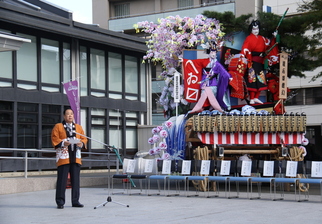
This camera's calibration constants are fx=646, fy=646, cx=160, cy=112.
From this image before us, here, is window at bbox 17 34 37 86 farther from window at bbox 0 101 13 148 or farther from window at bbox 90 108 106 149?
window at bbox 90 108 106 149

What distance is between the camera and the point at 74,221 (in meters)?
11.1

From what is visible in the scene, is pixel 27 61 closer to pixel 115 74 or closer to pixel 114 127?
pixel 115 74

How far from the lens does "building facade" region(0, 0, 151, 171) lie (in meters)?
28.3

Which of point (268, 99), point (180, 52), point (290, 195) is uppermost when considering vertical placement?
point (180, 52)

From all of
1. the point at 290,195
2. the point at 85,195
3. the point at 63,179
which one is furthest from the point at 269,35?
the point at 63,179

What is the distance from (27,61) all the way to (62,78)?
2.48m

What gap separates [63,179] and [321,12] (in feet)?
37.9

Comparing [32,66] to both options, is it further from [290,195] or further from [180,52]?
[290,195]

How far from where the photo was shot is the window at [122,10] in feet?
181

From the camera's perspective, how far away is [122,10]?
55281mm

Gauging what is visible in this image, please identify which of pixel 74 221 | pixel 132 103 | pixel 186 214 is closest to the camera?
pixel 74 221

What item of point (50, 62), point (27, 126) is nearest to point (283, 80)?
point (27, 126)

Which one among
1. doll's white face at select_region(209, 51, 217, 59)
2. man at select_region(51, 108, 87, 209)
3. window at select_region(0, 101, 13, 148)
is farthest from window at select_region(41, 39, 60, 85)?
man at select_region(51, 108, 87, 209)

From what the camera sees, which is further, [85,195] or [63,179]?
[85,195]
